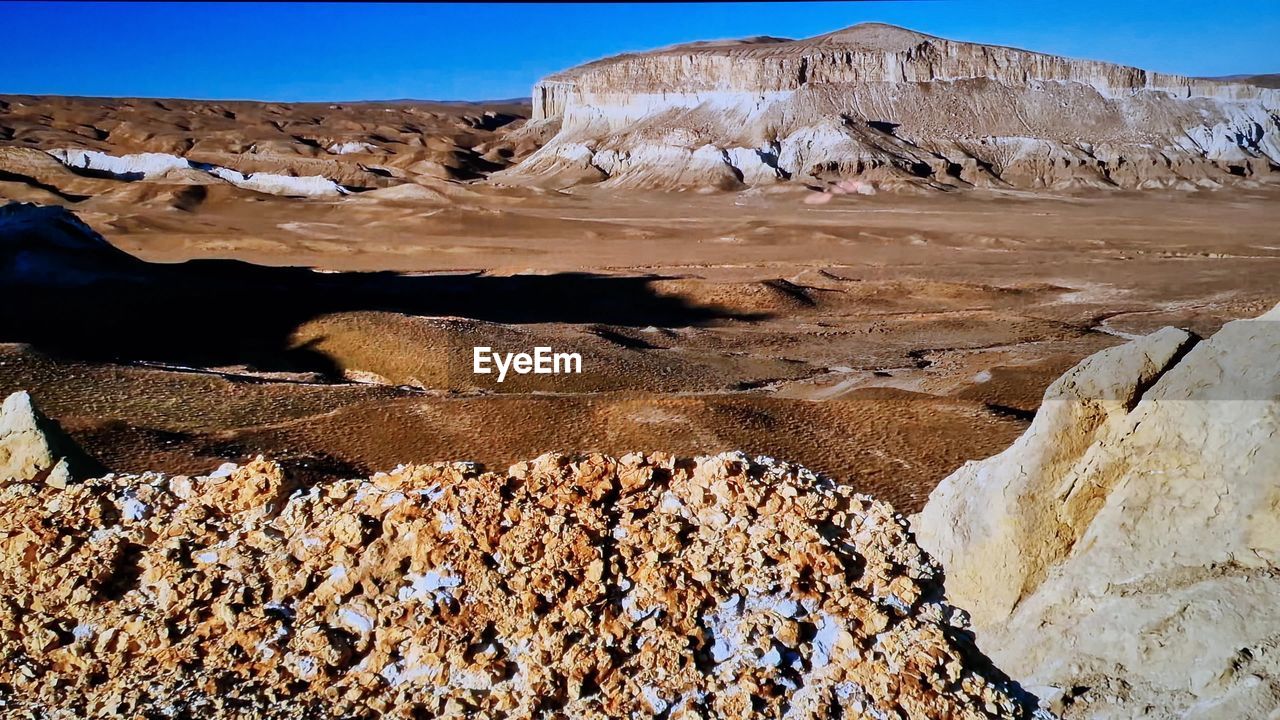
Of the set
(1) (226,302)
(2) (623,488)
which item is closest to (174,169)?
(1) (226,302)

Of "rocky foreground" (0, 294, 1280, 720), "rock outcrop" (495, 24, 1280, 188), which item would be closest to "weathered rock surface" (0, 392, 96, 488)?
"rocky foreground" (0, 294, 1280, 720)

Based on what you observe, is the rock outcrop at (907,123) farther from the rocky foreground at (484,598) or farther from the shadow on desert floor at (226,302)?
the rocky foreground at (484,598)

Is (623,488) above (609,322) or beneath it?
beneath

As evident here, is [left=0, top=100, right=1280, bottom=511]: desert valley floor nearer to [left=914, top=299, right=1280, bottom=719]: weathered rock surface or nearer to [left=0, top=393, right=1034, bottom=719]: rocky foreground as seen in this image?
[left=0, top=393, right=1034, bottom=719]: rocky foreground

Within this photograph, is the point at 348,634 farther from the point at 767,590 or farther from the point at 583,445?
the point at 583,445

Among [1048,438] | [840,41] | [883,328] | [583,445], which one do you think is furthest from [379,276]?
[840,41]

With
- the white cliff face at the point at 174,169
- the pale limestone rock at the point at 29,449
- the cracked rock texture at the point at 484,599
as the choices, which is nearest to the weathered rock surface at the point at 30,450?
the pale limestone rock at the point at 29,449

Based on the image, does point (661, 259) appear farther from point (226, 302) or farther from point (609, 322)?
point (226, 302)
